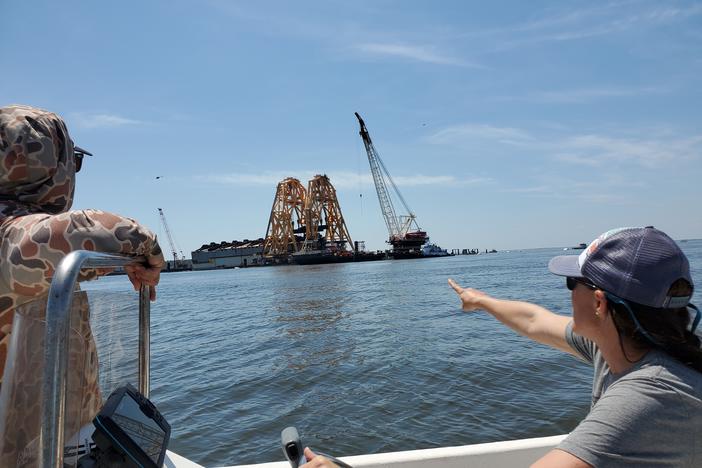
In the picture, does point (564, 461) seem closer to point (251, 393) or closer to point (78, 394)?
point (78, 394)

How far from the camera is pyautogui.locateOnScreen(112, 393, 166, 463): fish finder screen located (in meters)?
1.28

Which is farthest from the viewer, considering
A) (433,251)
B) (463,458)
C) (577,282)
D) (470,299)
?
(433,251)

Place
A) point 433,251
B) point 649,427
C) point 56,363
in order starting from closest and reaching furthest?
point 56,363 → point 649,427 → point 433,251

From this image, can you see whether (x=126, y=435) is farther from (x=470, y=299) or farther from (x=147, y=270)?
(x=470, y=299)

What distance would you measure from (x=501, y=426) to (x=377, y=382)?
8.15 feet

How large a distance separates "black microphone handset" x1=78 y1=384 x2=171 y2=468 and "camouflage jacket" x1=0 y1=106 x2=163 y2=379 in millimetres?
292

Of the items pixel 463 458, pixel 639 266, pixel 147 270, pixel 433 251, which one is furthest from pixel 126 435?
pixel 433 251

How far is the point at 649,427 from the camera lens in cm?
115

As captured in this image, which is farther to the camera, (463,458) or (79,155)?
(463,458)

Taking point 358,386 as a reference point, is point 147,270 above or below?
above

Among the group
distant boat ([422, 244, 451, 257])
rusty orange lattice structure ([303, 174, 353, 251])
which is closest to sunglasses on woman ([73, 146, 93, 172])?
rusty orange lattice structure ([303, 174, 353, 251])

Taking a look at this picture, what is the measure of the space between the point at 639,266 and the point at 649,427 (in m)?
0.40

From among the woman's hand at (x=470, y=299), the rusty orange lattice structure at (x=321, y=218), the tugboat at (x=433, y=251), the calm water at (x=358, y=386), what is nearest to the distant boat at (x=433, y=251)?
the tugboat at (x=433, y=251)

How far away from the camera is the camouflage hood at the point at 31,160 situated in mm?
1297
